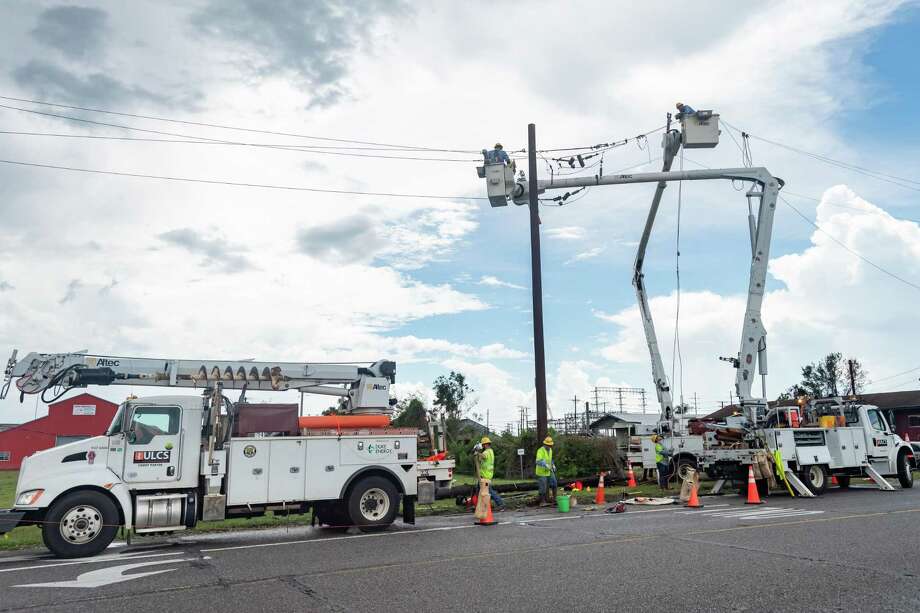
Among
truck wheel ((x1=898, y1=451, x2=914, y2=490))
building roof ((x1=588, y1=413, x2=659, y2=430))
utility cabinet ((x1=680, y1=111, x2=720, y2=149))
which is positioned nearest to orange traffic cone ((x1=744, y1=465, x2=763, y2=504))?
truck wheel ((x1=898, y1=451, x2=914, y2=490))

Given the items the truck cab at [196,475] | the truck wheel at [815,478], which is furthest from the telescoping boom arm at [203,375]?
the truck wheel at [815,478]

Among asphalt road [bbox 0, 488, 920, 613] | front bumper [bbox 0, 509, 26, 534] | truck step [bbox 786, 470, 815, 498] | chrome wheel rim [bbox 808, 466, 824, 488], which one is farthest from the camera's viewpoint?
chrome wheel rim [bbox 808, 466, 824, 488]

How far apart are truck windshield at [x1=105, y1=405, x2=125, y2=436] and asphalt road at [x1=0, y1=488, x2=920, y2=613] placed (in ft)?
6.10

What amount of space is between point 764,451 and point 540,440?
5.80 metres

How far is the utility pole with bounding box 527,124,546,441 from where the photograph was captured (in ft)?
58.7

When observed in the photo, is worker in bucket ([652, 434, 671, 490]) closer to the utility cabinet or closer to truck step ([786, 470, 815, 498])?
truck step ([786, 470, 815, 498])

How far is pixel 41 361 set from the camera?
1313 cm

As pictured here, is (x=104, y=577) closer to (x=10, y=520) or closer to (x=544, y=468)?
(x=10, y=520)

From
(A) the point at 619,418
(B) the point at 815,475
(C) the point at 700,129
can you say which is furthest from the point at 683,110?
(A) the point at 619,418

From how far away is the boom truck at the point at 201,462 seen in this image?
10.7 m

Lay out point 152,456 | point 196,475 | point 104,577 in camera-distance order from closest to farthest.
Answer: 1. point 104,577
2. point 152,456
3. point 196,475

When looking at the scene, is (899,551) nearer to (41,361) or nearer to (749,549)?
(749,549)

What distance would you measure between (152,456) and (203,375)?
2.60 metres

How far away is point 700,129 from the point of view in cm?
Result: 2106
